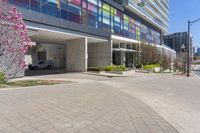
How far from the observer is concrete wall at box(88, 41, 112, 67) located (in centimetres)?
3672

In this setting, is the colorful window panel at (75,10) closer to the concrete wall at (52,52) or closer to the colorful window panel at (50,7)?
the colorful window panel at (50,7)

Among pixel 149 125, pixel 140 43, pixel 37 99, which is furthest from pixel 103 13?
pixel 149 125

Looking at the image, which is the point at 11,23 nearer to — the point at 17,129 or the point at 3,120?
the point at 3,120

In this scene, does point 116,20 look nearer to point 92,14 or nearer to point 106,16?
point 106,16

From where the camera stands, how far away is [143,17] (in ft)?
197

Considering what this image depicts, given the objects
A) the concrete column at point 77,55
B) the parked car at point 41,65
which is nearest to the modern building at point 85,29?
the concrete column at point 77,55

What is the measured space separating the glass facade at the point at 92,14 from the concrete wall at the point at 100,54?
2882 mm

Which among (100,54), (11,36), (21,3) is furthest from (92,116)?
(100,54)

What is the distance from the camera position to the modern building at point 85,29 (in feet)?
75.9

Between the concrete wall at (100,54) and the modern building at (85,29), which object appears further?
the concrete wall at (100,54)

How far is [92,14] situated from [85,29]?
17.7 ft

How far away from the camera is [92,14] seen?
33.9 meters

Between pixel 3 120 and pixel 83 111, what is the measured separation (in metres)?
2.45

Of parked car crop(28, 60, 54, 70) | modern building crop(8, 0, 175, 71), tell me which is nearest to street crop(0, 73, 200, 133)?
modern building crop(8, 0, 175, 71)
